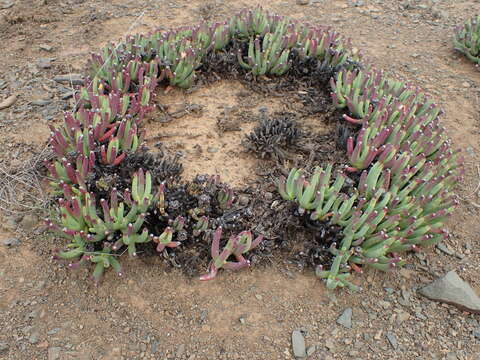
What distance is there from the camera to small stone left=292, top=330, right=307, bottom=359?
2836 millimetres

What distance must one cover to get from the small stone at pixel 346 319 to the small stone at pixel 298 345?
0.93 ft

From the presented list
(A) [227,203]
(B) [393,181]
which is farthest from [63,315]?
(B) [393,181]

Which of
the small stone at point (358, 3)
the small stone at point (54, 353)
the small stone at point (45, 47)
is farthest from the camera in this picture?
the small stone at point (358, 3)

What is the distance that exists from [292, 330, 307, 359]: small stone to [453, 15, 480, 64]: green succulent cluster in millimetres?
4455

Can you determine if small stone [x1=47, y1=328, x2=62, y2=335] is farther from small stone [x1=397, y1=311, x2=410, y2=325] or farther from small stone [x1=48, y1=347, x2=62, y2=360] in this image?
small stone [x1=397, y1=311, x2=410, y2=325]

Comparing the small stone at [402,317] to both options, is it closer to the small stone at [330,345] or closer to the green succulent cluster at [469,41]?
the small stone at [330,345]

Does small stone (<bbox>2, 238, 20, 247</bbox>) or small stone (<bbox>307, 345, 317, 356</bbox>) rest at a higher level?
small stone (<bbox>2, 238, 20, 247</bbox>)

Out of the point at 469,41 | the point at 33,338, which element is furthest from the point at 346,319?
the point at 469,41

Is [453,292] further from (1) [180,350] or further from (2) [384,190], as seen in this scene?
(1) [180,350]

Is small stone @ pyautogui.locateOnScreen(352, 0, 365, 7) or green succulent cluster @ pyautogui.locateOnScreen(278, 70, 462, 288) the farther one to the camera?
small stone @ pyautogui.locateOnScreen(352, 0, 365, 7)

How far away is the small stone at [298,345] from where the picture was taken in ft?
9.30

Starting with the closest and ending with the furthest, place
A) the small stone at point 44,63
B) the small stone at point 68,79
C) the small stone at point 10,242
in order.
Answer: the small stone at point 10,242, the small stone at point 68,79, the small stone at point 44,63

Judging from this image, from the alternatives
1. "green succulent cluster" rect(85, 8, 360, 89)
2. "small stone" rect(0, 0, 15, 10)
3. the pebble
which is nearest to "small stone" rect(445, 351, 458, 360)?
"green succulent cluster" rect(85, 8, 360, 89)

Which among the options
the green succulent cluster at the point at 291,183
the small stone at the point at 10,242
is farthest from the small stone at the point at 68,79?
the small stone at the point at 10,242
